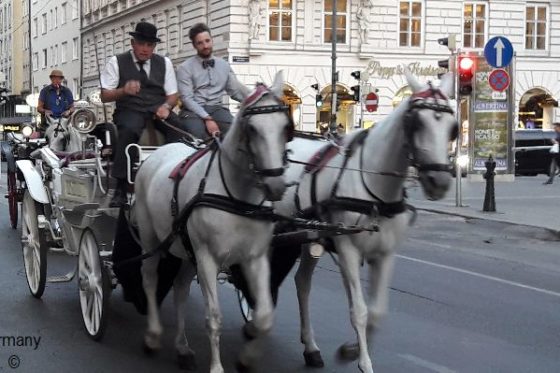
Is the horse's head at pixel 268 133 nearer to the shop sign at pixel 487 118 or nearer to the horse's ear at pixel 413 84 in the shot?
the horse's ear at pixel 413 84

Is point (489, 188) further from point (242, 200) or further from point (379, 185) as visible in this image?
point (242, 200)

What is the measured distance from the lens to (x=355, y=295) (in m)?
5.45

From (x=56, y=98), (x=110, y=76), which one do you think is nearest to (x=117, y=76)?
(x=110, y=76)

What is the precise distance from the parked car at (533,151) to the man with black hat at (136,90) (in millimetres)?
25841

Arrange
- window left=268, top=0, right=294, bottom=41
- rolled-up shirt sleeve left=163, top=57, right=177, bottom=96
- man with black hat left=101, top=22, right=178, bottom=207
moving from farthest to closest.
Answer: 1. window left=268, top=0, right=294, bottom=41
2. rolled-up shirt sleeve left=163, top=57, right=177, bottom=96
3. man with black hat left=101, top=22, right=178, bottom=207

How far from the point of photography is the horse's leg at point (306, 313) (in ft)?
20.0

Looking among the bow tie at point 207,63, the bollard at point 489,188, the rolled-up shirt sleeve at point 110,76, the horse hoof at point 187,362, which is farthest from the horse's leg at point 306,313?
the bollard at point 489,188

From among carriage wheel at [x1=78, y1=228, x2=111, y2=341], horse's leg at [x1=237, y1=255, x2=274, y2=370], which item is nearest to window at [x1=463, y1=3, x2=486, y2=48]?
carriage wheel at [x1=78, y1=228, x2=111, y2=341]

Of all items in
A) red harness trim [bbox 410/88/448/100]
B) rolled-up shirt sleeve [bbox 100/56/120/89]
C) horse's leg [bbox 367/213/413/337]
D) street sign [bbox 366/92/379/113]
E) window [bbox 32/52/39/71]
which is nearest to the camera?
red harness trim [bbox 410/88/448/100]

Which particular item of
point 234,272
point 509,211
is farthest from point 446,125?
point 509,211

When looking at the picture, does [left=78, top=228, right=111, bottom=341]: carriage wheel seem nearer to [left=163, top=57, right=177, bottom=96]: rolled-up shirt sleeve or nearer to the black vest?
the black vest

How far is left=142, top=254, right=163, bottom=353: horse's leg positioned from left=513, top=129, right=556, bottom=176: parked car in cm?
2662

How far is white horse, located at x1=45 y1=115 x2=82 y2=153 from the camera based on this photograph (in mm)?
11298

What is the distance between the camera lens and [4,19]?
97.4 m
